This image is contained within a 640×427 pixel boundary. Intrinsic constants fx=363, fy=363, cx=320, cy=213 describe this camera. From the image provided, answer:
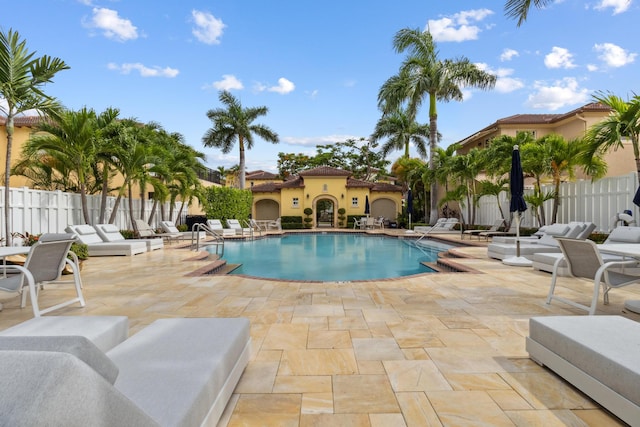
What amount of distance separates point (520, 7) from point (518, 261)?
6.00 meters

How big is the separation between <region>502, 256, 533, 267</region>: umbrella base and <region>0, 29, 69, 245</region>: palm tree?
1133 centimetres

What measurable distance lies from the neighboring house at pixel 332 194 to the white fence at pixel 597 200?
13810 millimetres

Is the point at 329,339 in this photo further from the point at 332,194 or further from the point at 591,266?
the point at 332,194

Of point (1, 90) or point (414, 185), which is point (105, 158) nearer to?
point (1, 90)

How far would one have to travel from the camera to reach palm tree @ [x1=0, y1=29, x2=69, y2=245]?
7.98 meters

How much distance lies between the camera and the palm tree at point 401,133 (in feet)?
93.0

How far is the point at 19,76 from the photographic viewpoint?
27.0 feet

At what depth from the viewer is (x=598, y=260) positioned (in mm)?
3967

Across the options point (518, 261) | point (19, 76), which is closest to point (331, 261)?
point (518, 261)

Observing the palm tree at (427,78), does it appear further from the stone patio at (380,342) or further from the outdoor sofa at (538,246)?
the stone patio at (380,342)

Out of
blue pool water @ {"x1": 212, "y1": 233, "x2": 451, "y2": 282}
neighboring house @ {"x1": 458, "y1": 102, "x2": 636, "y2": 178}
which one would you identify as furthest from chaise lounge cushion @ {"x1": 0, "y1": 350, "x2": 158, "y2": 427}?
neighboring house @ {"x1": 458, "y1": 102, "x2": 636, "y2": 178}

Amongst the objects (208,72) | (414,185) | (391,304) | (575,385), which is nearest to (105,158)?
(208,72)

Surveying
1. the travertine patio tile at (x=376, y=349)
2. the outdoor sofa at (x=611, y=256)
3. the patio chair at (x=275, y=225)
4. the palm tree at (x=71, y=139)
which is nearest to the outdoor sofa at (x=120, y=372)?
the travertine patio tile at (x=376, y=349)

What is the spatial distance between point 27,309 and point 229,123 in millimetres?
22938
